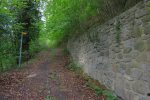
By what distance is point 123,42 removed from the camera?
17.3ft

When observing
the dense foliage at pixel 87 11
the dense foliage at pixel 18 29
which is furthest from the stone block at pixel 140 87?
the dense foliage at pixel 18 29

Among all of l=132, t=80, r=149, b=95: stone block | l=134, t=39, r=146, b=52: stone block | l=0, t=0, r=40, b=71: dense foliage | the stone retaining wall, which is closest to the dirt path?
the stone retaining wall

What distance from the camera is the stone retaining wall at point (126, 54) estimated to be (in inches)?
167

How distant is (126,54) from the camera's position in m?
5.10

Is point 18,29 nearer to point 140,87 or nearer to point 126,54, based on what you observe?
point 126,54

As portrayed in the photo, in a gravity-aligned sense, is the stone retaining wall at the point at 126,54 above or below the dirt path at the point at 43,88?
above

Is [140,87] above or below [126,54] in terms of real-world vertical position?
below

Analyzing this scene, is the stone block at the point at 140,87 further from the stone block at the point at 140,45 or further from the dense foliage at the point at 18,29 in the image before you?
the dense foliage at the point at 18,29

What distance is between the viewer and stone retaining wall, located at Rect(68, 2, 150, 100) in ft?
13.9

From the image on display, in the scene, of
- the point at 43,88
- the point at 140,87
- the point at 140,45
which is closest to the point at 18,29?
the point at 43,88

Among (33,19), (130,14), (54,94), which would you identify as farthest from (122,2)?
(33,19)

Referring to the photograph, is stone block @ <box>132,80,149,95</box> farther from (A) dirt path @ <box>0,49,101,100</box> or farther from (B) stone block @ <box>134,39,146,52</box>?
(A) dirt path @ <box>0,49,101,100</box>

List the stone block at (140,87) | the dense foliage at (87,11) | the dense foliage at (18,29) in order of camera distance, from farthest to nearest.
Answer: the dense foliage at (18,29), the dense foliage at (87,11), the stone block at (140,87)

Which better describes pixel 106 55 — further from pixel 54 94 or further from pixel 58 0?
pixel 58 0
